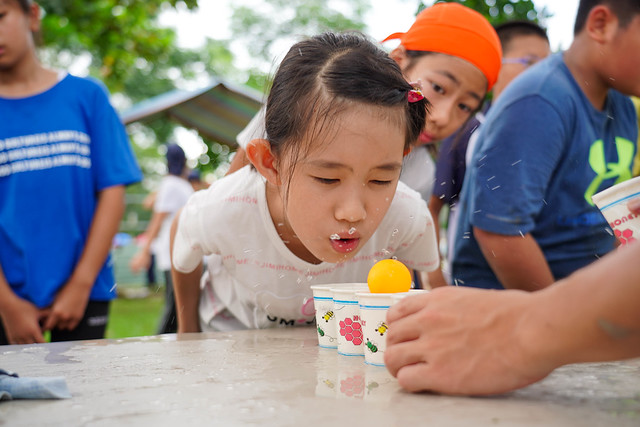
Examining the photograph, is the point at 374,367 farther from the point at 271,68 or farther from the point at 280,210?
the point at 271,68

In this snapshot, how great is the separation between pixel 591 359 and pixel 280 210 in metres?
1.60

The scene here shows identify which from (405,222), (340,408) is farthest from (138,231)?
(340,408)

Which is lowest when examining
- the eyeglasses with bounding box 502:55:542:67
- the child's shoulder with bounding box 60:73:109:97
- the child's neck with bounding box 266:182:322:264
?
the child's neck with bounding box 266:182:322:264

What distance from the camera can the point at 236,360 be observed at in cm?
177

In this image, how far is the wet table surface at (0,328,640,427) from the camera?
3.80 ft

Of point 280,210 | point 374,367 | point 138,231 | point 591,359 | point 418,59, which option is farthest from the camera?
point 138,231

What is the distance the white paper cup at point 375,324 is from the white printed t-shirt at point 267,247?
89 cm

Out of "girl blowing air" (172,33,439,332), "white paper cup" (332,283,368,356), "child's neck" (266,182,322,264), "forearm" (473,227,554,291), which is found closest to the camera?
"white paper cup" (332,283,368,356)

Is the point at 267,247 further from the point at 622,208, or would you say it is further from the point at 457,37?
the point at 457,37

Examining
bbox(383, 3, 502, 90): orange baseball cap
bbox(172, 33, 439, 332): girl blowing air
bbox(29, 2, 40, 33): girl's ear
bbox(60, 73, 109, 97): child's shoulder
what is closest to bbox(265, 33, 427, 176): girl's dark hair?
bbox(172, 33, 439, 332): girl blowing air

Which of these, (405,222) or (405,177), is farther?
(405,177)

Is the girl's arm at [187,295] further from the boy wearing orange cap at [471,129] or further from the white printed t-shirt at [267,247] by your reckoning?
the boy wearing orange cap at [471,129]

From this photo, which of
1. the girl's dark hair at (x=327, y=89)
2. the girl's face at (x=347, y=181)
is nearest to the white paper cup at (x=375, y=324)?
the girl's face at (x=347, y=181)

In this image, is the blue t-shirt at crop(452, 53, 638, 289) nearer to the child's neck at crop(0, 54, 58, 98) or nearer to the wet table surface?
the wet table surface
